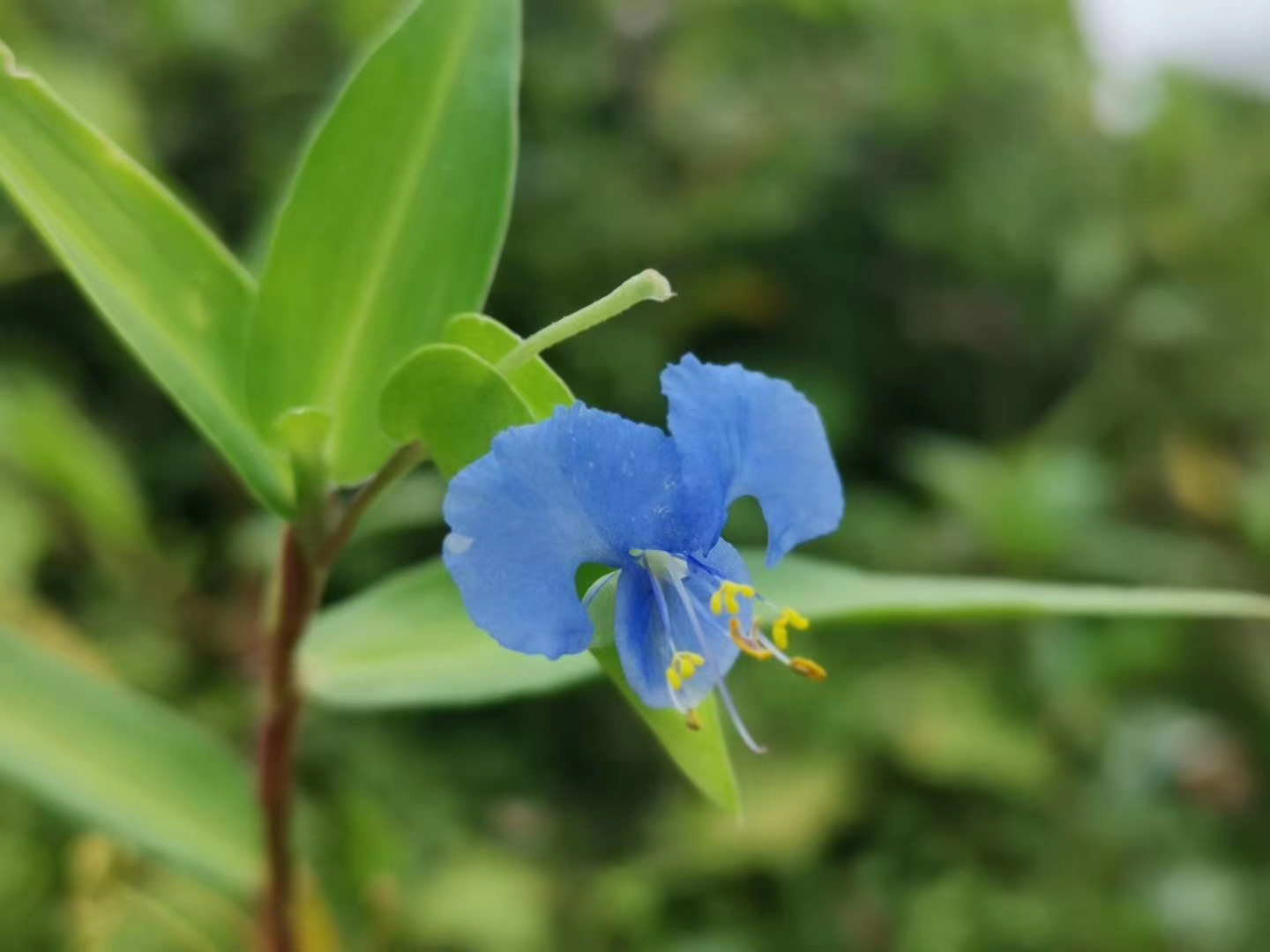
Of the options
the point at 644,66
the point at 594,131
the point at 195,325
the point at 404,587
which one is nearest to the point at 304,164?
the point at 195,325

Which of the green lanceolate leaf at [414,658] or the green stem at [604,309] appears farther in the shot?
the green lanceolate leaf at [414,658]

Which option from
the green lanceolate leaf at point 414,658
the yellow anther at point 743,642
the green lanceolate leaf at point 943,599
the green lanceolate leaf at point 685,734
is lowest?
the green lanceolate leaf at point 414,658

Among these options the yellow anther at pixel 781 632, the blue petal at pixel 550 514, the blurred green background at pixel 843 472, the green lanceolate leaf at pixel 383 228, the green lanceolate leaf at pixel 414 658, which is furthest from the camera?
the blurred green background at pixel 843 472

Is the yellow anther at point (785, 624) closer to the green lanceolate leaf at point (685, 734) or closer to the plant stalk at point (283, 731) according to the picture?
the green lanceolate leaf at point (685, 734)

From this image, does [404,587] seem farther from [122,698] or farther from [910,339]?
[910,339]

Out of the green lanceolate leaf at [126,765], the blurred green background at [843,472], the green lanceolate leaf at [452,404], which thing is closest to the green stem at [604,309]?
the green lanceolate leaf at [452,404]

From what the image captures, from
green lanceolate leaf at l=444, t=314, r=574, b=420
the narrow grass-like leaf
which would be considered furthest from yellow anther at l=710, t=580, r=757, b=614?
the narrow grass-like leaf

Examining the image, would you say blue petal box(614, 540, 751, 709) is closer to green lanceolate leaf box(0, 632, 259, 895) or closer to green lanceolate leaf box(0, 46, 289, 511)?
green lanceolate leaf box(0, 46, 289, 511)
